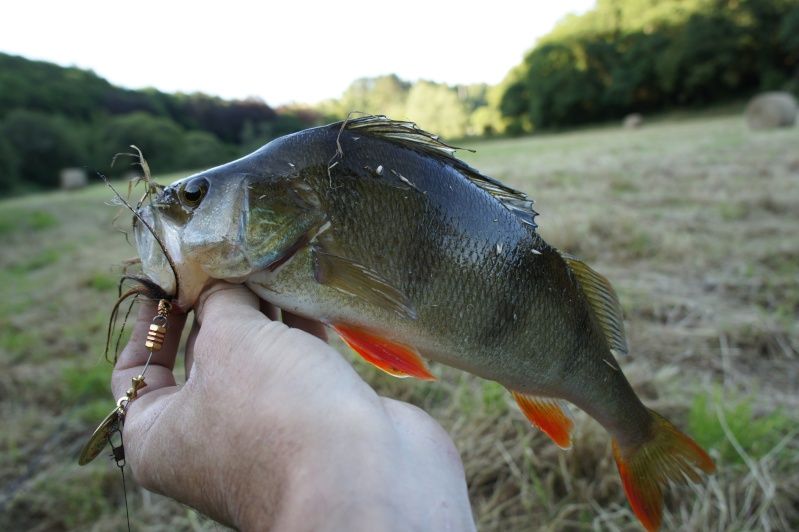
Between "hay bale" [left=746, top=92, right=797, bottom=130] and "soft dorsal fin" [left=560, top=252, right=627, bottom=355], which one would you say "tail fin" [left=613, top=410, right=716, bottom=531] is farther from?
"hay bale" [left=746, top=92, right=797, bottom=130]

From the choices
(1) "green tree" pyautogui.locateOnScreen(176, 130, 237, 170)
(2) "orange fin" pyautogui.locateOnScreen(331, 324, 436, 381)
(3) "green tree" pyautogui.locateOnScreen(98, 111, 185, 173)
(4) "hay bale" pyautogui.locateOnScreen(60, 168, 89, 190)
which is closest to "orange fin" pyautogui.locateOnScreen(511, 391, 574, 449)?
(2) "orange fin" pyautogui.locateOnScreen(331, 324, 436, 381)

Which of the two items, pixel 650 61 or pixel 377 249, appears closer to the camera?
pixel 377 249

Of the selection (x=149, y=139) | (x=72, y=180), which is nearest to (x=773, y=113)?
(x=149, y=139)

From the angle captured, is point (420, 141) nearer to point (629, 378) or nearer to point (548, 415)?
point (548, 415)

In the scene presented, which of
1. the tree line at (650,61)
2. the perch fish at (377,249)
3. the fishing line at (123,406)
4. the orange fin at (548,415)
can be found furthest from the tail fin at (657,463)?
the tree line at (650,61)

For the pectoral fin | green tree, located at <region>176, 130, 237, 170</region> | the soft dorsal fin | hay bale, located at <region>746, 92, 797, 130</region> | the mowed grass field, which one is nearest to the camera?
the pectoral fin

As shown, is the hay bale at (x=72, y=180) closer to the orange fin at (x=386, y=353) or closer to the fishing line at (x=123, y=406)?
the fishing line at (x=123, y=406)

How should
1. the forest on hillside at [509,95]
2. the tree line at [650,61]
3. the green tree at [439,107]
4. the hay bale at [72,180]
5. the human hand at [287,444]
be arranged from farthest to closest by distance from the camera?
the green tree at [439,107] → the tree line at [650,61] → the forest on hillside at [509,95] → the hay bale at [72,180] → the human hand at [287,444]
